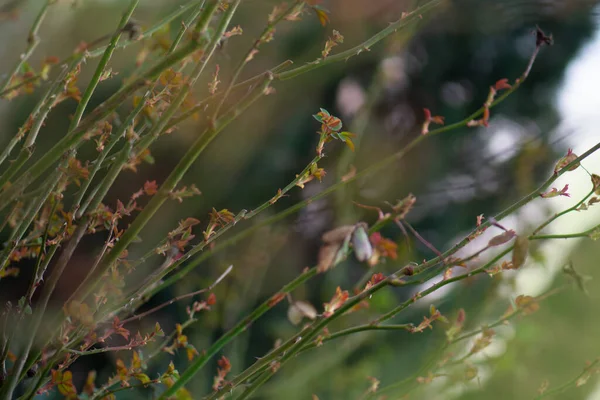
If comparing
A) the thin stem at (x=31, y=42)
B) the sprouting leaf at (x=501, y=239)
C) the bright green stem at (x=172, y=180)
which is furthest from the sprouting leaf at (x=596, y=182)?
the thin stem at (x=31, y=42)

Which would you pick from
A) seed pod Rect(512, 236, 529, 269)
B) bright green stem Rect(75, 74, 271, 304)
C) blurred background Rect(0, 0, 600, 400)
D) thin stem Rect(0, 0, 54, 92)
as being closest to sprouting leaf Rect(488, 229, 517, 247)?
seed pod Rect(512, 236, 529, 269)

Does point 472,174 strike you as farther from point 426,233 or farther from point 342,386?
point 342,386

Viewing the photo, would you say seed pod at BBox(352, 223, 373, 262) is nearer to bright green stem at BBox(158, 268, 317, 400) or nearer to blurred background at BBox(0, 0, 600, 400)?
bright green stem at BBox(158, 268, 317, 400)

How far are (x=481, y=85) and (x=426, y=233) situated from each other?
12.3 inches

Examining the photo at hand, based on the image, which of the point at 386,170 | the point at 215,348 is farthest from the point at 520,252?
Result: the point at 386,170

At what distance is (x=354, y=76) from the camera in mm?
1084

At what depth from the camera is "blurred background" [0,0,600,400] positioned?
0.81m

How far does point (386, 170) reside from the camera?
1044 mm

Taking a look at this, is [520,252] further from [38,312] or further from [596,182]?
[38,312]

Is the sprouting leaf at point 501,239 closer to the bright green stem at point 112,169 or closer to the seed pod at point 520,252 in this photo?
the seed pod at point 520,252

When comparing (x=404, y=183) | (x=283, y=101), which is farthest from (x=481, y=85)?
(x=283, y=101)

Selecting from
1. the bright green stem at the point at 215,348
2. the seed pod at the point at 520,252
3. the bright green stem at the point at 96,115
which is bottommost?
the seed pod at the point at 520,252

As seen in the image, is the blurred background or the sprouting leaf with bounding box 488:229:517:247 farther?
the blurred background

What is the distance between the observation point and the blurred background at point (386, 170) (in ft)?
2.67
